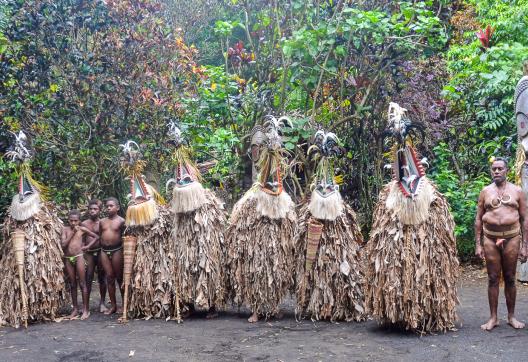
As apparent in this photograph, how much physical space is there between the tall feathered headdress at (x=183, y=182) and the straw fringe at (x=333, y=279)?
3.87 ft

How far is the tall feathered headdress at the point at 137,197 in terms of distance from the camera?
6.52 metres

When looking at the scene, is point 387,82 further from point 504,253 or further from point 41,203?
point 41,203

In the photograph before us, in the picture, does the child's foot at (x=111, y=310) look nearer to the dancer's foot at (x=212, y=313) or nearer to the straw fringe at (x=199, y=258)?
the straw fringe at (x=199, y=258)

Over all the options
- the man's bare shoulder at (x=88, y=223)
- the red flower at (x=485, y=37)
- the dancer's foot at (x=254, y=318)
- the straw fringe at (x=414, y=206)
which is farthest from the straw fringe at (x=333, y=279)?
the red flower at (x=485, y=37)

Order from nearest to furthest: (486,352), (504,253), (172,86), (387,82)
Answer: (486,352), (504,253), (172,86), (387,82)

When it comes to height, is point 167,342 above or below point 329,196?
below

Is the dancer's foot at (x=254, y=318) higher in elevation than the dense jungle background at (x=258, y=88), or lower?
lower

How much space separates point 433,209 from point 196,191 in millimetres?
2462

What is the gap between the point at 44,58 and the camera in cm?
760

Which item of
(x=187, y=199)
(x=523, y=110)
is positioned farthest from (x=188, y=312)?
(x=523, y=110)

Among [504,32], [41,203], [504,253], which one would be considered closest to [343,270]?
[504,253]

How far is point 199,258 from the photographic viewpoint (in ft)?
20.8

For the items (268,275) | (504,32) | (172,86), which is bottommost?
(268,275)

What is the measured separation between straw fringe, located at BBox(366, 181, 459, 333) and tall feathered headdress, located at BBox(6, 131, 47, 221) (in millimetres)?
3665
